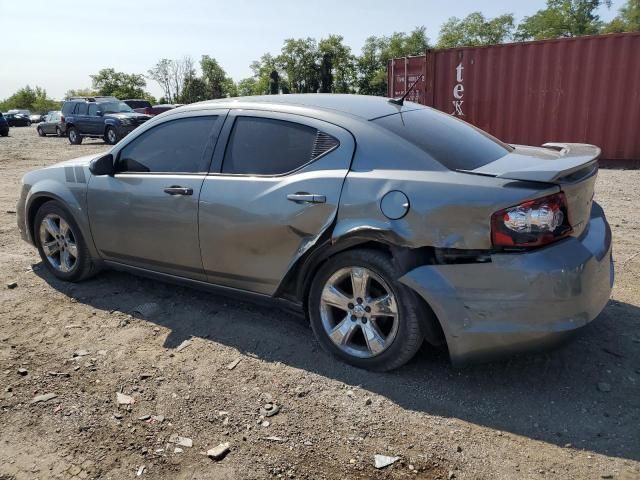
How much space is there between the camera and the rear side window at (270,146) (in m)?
3.31

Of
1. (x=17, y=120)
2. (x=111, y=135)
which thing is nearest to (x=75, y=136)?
(x=111, y=135)

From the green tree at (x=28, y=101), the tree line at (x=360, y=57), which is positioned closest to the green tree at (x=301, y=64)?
the tree line at (x=360, y=57)

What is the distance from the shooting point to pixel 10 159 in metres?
16.6

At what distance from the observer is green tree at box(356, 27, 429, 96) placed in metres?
64.9

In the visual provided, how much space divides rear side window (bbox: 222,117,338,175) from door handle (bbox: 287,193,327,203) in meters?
0.22

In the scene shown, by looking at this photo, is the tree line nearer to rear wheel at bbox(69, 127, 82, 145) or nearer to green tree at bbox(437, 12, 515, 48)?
green tree at bbox(437, 12, 515, 48)

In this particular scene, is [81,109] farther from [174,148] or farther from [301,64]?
[301,64]

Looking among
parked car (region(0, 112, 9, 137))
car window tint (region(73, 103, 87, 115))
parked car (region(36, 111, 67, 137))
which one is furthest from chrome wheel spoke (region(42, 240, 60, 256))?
parked car (region(0, 112, 9, 137))

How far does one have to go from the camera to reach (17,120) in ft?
160

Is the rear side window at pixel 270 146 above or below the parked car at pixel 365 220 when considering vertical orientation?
above

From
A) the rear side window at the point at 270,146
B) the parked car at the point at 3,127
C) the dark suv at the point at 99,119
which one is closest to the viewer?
the rear side window at the point at 270,146

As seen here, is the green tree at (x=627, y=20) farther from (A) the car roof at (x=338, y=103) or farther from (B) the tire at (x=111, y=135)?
(A) the car roof at (x=338, y=103)

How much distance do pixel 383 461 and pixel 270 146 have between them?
200 centimetres

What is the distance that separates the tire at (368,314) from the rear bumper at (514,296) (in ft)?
0.50
